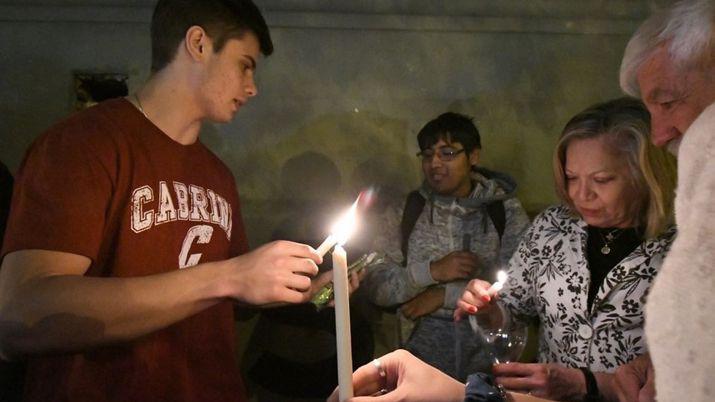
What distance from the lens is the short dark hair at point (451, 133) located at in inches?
126

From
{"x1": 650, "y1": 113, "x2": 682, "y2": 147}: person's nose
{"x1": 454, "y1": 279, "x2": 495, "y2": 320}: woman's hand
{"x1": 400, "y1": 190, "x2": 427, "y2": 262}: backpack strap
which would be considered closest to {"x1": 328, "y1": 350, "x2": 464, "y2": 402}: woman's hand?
{"x1": 454, "y1": 279, "x2": 495, "y2": 320}: woman's hand

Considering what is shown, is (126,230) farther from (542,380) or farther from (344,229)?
(542,380)

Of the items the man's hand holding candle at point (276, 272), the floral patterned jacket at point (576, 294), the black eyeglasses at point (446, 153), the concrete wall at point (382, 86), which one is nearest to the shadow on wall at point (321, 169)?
the concrete wall at point (382, 86)

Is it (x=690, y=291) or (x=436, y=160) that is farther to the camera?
(x=436, y=160)

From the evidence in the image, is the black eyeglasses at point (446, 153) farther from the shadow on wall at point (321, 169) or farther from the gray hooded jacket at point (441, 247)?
the shadow on wall at point (321, 169)

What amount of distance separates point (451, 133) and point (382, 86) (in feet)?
2.37

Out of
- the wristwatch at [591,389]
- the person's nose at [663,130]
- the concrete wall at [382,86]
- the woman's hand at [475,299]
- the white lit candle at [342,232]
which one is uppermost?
the concrete wall at [382,86]

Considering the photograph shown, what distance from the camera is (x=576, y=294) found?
6.41ft

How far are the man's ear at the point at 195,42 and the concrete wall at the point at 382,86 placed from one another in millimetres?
1910

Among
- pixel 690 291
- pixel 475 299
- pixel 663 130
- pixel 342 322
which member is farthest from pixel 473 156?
pixel 690 291

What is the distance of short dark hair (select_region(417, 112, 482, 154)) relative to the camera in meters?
3.19

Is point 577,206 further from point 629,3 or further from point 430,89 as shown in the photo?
point 629,3

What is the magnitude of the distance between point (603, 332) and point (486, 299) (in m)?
0.48

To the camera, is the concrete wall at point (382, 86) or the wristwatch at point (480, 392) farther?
the concrete wall at point (382, 86)
